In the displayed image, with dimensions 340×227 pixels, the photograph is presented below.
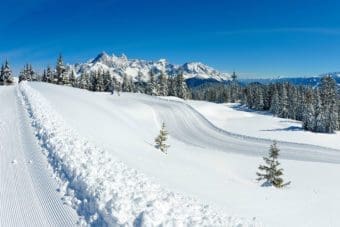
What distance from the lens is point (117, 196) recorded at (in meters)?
11.5

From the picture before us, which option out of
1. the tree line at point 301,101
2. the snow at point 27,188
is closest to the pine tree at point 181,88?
the tree line at point 301,101

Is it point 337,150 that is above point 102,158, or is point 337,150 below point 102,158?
below

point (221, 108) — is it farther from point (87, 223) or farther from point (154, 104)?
point (87, 223)

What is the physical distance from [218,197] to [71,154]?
6623mm

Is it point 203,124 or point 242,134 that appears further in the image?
point 203,124

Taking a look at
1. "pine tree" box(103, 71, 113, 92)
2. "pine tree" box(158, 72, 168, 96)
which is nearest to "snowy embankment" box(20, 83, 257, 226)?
"pine tree" box(158, 72, 168, 96)

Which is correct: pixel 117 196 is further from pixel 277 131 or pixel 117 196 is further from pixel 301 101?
pixel 301 101

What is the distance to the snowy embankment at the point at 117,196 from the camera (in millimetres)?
10328

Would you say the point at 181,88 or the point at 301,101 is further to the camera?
the point at 181,88

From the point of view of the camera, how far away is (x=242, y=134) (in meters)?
60.0

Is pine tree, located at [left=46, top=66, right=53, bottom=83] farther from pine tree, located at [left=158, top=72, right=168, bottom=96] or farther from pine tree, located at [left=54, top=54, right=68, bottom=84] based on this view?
pine tree, located at [left=158, top=72, right=168, bottom=96]

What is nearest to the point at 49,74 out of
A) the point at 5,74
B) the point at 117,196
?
the point at 5,74

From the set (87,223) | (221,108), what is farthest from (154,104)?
(87,223)

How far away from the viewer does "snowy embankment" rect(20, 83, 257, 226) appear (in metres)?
10.3
